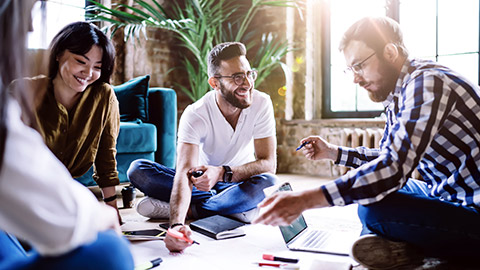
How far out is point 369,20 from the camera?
4.38 feet

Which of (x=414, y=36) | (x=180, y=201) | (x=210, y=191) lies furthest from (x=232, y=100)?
(x=414, y=36)

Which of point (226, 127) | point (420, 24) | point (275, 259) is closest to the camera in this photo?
point (275, 259)

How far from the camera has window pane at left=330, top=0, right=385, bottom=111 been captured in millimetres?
3992

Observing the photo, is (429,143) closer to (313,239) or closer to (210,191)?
(313,239)

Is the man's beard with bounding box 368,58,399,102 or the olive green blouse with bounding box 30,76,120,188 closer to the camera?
the man's beard with bounding box 368,58,399,102

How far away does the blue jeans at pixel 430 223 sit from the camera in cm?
117

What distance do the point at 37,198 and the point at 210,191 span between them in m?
1.64

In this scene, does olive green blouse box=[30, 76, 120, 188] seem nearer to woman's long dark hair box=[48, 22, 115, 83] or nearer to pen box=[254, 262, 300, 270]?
woman's long dark hair box=[48, 22, 115, 83]

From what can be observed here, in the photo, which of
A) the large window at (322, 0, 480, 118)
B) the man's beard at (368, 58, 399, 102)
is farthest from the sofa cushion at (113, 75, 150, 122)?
the man's beard at (368, 58, 399, 102)

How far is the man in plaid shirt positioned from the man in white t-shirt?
699 millimetres

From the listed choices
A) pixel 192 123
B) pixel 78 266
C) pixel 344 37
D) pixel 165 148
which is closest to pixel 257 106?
pixel 192 123

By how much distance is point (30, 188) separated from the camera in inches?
19.9

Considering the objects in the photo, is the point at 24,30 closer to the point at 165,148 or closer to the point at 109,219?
the point at 109,219

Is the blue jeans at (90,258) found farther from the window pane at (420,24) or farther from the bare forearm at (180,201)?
the window pane at (420,24)
